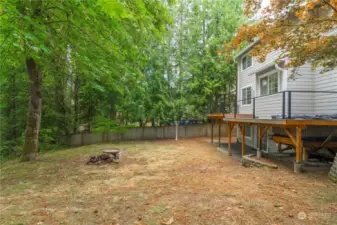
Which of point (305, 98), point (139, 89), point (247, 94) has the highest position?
point (139, 89)

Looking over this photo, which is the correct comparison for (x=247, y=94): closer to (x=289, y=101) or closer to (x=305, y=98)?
(x=305, y=98)

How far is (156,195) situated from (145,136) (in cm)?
1137

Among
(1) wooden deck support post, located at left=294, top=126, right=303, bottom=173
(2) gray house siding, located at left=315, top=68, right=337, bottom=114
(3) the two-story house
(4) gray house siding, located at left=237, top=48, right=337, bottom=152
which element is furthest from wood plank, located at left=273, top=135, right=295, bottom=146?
(2) gray house siding, located at left=315, top=68, right=337, bottom=114

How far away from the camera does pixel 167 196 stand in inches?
154

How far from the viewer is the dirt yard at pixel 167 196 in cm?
304

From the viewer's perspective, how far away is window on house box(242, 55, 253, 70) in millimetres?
11562

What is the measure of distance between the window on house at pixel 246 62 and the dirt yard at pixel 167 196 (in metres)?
7.60

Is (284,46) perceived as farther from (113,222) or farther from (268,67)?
(113,222)

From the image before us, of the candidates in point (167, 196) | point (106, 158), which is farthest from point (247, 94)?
point (167, 196)

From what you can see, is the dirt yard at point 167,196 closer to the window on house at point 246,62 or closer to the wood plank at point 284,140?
the wood plank at point 284,140

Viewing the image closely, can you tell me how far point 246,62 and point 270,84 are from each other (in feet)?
10.9

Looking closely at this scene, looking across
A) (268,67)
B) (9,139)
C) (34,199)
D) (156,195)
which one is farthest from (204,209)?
(9,139)

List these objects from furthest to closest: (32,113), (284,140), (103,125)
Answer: (103,125), (32,113), (284,140)

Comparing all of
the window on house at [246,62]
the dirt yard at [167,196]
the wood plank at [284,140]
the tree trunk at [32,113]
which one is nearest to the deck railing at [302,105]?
the wood plank at [284,140]
